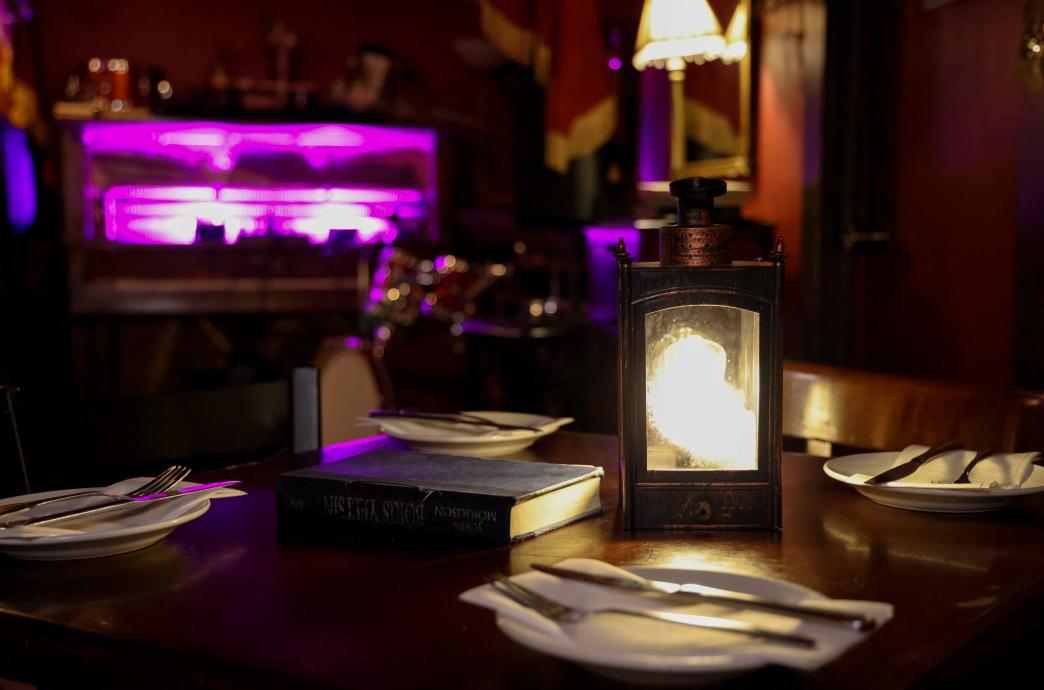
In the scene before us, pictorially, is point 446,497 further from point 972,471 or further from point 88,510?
point 972,471

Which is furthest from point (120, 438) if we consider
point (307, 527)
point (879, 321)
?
point (879, 321)

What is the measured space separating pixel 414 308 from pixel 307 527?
3667 millimetres

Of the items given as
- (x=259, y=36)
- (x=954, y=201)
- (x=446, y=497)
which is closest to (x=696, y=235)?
(x=446, y=497)

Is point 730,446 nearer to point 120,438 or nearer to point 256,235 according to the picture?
point 120,438

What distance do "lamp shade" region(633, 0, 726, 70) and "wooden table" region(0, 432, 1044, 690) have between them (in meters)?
1.70

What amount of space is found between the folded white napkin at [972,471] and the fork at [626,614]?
50 cm

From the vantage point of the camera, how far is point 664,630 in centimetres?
69

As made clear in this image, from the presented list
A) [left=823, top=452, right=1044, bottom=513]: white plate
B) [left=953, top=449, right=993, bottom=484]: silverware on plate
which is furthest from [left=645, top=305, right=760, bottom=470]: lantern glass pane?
[left=953, top=449, right=993, bottom=484]: silverware on plate

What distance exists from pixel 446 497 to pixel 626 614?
0.30 m

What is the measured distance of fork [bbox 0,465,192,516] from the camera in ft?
3.41

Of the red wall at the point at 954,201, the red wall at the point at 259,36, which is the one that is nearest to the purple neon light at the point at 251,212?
the red wall at the point at 259,36

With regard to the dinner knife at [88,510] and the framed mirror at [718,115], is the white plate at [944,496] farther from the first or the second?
the framed mirror at [718,115]

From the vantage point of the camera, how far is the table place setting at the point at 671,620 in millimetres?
616

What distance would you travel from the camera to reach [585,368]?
151 inches
